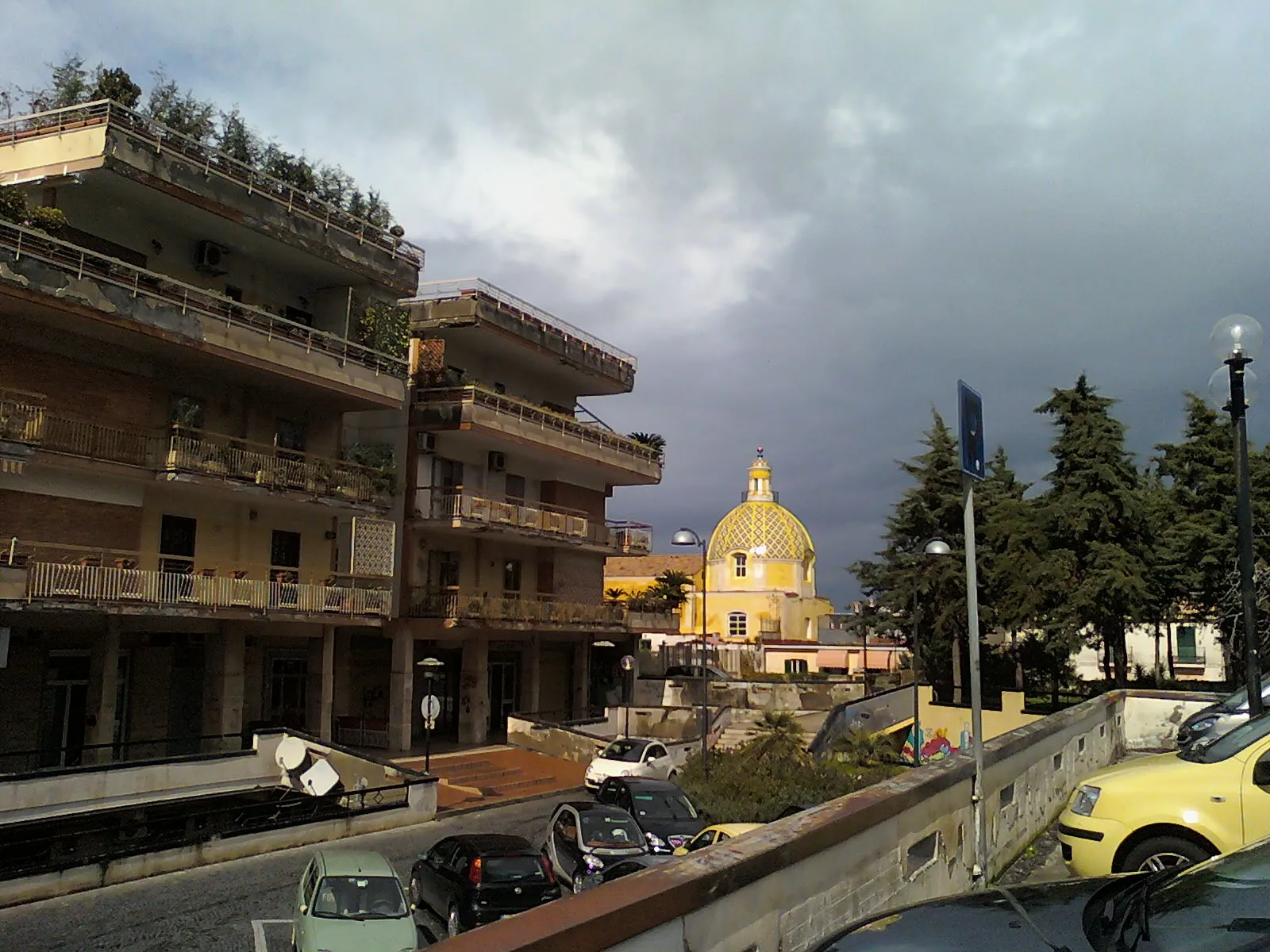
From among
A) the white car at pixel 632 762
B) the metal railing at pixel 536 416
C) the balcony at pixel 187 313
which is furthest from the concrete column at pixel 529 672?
the balcony at pixel 187 313

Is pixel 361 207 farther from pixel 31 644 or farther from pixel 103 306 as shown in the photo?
pixel 31 644

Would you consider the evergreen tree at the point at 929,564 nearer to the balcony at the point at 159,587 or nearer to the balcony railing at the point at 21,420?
the balcony at the point at 159,587

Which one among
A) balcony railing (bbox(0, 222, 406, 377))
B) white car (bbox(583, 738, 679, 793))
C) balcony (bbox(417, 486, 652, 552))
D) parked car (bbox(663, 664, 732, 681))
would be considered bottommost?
white car (bbox(583, 738, 679, 793))

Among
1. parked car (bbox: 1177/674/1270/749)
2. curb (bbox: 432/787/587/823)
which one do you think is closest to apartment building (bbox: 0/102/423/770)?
curb (bbox: 432/787/587/823)

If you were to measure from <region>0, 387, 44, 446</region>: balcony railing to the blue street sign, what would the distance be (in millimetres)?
19217

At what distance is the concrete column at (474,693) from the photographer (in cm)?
3562

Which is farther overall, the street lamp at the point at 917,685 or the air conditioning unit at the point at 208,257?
the air conditioning unit at the point at 208,257

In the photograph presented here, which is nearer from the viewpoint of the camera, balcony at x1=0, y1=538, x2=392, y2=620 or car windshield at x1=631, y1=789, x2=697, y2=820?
car windshield at x1=631, y1=789, x2=697, y2=820

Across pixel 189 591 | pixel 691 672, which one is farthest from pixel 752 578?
pixel 189 591

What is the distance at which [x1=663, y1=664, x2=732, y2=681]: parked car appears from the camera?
4844 cm

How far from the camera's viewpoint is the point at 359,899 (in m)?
12.5

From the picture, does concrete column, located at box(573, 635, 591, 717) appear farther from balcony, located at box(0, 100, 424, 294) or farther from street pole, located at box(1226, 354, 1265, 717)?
street pole, located at box(1226, 354, 1265, 717)

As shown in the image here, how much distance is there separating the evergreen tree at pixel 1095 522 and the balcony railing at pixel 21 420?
3489 centimetres

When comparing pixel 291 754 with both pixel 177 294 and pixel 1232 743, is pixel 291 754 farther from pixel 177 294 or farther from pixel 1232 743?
pixel 1232 743
